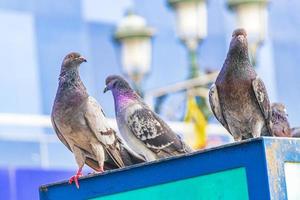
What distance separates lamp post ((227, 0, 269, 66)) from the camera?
24.2m

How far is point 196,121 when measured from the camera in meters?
23.4

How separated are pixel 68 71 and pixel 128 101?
1.26 metres

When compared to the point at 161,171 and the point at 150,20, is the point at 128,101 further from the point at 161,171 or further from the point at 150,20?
the point at 150,20

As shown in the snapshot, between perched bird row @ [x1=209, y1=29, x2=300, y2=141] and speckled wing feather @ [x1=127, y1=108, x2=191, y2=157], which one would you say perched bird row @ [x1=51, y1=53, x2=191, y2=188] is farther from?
perched bird row @ [x1=209, y1=29, x2=300, y2=141]

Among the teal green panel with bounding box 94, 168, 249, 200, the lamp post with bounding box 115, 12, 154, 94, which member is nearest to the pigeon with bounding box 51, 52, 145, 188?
the teal green panel with bounding box 94, 168, 249, 200

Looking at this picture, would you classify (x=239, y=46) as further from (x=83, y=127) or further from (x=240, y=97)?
(x=83, y=127)

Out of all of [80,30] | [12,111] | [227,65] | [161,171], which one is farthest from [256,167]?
[80,30]

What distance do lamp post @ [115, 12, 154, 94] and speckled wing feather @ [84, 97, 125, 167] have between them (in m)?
10.8

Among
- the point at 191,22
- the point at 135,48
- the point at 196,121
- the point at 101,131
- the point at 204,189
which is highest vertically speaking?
the point at 191,22

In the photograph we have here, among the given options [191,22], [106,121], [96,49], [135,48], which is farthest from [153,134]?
[96,49]

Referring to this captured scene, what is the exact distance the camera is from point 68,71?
13.6 metres

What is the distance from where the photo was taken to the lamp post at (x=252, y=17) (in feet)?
79.3

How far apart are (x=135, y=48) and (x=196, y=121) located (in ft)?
5.48

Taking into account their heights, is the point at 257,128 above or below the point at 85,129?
below
